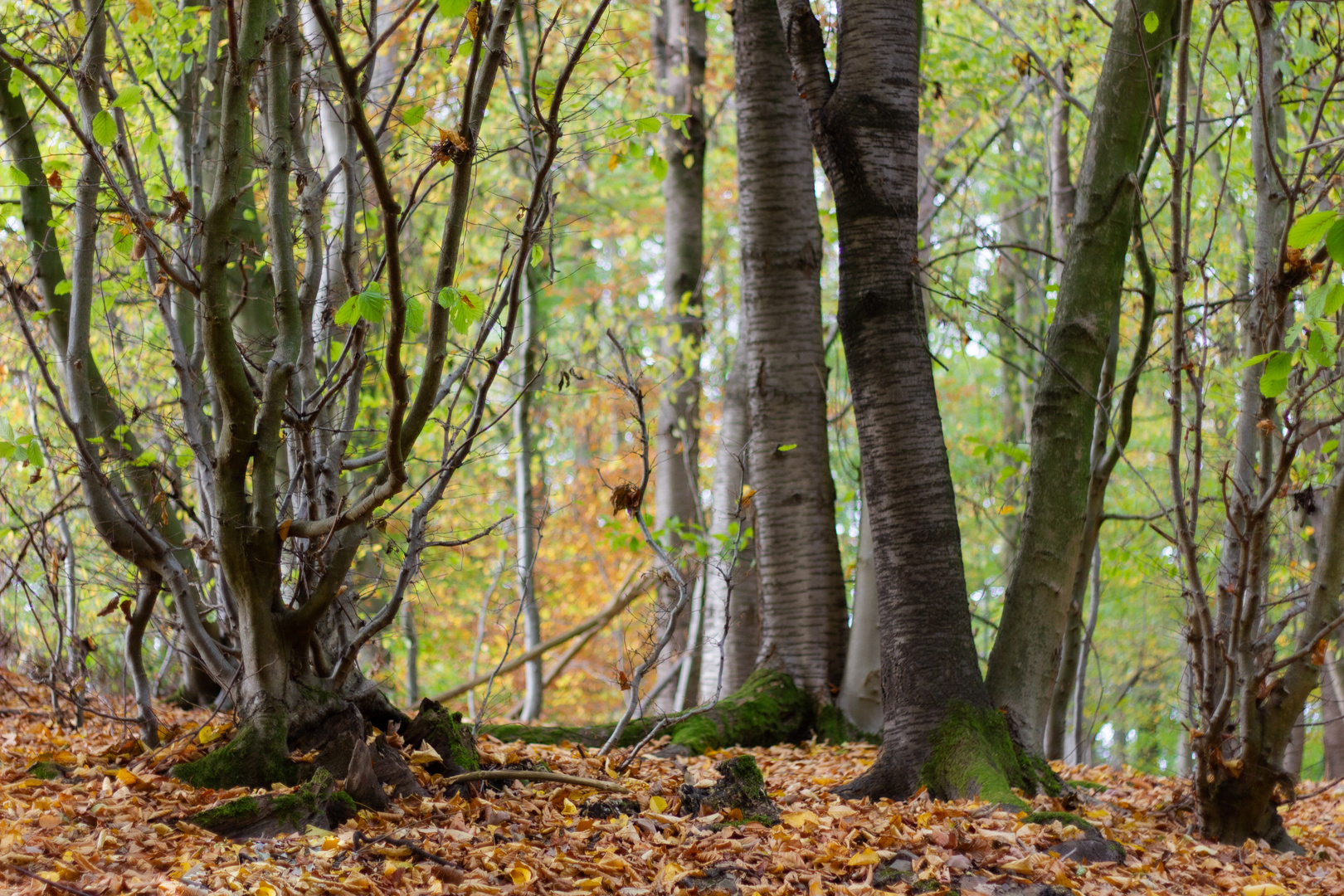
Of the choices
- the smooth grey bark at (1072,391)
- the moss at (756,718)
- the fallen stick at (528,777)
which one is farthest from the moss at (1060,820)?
the moss at (756,718)

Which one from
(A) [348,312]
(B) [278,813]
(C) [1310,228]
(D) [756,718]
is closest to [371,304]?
(A) [348,312]

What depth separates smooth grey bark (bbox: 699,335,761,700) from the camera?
670 centimetres

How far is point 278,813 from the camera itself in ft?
9.27

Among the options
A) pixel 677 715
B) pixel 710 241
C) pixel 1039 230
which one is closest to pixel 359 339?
pixel 677 715

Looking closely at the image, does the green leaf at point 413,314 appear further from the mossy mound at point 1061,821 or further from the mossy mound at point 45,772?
the mossy mound at point 1061,821

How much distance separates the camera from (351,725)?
3354 mm

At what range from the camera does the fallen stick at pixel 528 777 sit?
10.9 ft

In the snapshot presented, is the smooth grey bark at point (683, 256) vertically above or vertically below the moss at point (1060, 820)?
above

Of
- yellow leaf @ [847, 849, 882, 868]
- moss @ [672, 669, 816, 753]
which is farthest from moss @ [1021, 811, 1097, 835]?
moss @ [672, 669, 816, 753]

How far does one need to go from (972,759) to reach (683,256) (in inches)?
247

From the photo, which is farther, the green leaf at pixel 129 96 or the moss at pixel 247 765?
the moss at pixel 247 765

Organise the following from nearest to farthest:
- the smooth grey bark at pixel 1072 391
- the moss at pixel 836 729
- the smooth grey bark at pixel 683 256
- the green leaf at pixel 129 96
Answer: the green leaf at pixel 129 96
the smooth grey bark at pixel 1072 391
the moss at pixel 836 729
the smooth grey bark at pixel 683 256

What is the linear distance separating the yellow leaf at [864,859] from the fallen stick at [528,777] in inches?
34.5

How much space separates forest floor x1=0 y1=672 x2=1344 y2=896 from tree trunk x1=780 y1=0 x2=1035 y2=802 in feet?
0.93
